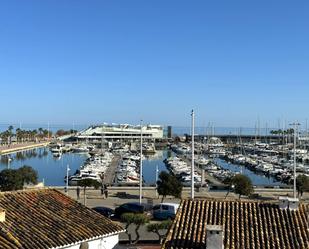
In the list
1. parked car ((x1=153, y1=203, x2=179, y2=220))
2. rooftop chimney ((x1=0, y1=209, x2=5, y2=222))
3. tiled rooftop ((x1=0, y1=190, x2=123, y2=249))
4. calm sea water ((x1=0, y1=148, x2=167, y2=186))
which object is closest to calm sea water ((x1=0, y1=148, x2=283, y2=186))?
calm sea water ((x1=0, y1=148, x2=167, y2=186))

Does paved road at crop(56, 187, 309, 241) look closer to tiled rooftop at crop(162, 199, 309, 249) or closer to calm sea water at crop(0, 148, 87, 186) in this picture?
tiled rooftop at crop(162, 199, 309, 249)

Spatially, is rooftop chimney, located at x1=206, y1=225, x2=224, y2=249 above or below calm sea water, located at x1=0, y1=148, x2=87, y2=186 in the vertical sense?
above

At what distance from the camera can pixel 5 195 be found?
16.5 meters

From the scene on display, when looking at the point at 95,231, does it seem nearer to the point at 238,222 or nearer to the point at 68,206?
the point at 68,206

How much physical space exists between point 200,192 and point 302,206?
26.8 meters

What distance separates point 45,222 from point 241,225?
5.93 metres

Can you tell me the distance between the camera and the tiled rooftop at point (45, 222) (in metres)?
13.8

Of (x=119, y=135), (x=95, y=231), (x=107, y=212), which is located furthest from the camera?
(x=119, y=135)

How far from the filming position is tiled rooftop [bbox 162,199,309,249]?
15094 millimetres

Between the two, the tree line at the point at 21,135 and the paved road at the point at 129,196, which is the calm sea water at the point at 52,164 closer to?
the tree line at the point at 21,135

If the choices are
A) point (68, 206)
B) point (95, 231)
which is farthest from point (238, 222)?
point (68, 206)

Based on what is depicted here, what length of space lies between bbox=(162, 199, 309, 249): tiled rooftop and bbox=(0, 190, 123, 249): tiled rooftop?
240 centimetres

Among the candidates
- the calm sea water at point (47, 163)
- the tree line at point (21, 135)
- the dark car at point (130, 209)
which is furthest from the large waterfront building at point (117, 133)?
the dark car at point (130, 209)

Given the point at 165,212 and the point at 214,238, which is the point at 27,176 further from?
the point at 214,238
